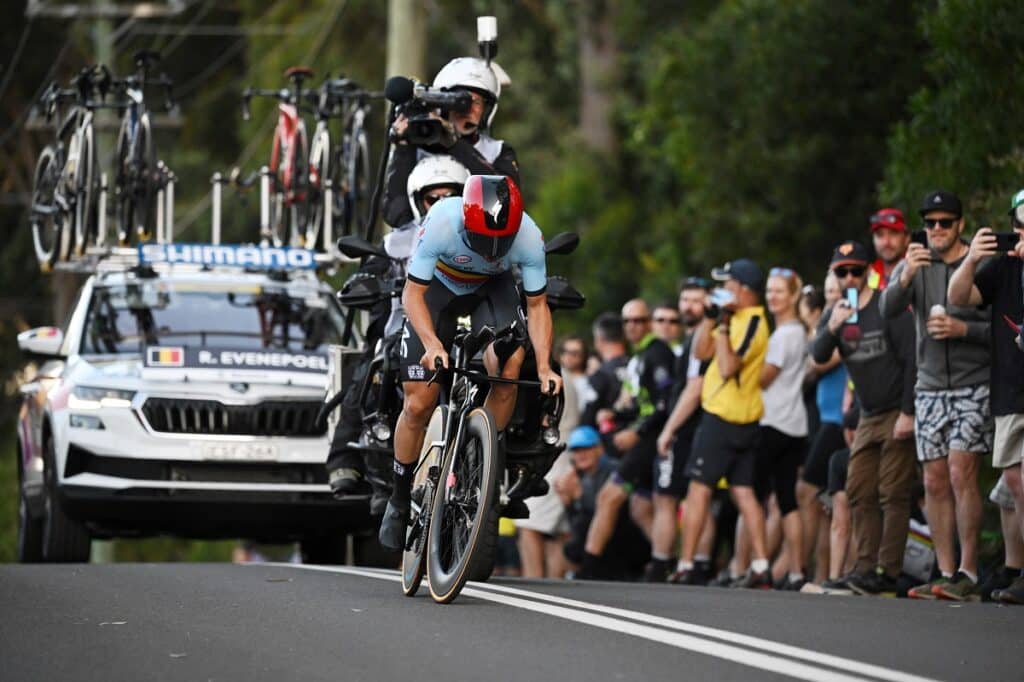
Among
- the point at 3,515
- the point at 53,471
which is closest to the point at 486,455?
the point at 53,471

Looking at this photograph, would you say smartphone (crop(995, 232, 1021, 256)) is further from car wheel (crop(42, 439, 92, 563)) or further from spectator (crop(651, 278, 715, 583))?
car wheel (crop(42, 439, 92, 563))

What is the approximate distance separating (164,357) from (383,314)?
2837 millimetres

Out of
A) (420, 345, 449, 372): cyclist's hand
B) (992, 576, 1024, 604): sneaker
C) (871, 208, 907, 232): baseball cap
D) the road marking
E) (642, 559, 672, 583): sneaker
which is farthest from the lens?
(642, 559, 672, 583): sneaker

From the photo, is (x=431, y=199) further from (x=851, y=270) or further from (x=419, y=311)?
(x=851, y=270)

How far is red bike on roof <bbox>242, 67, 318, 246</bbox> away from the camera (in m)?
18.1

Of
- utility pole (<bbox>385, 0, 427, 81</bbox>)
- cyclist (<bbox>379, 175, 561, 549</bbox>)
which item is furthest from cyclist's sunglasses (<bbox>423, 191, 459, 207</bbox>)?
utility pole (<bbox>385, 0, 427, 81</bbox>)

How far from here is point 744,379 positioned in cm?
1505

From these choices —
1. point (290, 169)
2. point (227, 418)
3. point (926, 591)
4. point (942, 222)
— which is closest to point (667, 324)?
point (290, 169)

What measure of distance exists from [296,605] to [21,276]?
33.6 meters

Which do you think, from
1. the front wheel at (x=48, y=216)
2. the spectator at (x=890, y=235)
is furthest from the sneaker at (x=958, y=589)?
the front wheel at (x=48, y=216)

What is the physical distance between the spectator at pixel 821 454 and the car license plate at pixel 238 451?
137 inches

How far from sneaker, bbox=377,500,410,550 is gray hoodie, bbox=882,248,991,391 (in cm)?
328

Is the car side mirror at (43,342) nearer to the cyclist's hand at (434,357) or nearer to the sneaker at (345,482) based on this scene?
the sneaker at (345,482)

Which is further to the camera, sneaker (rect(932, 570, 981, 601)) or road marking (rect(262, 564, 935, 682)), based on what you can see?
sneaker (rect(932, 570, 981, 601))
